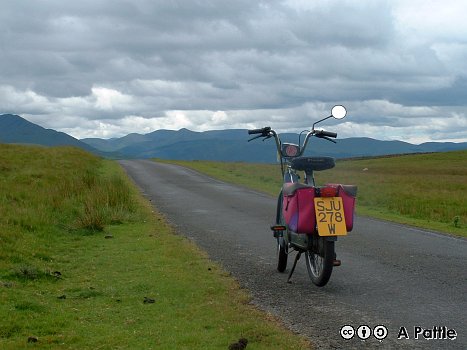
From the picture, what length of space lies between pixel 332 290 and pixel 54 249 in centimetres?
552

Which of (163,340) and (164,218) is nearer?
(163,340)

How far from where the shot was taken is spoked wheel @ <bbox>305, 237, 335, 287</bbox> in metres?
6.88

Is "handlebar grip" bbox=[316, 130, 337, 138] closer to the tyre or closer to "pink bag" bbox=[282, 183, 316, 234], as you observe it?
the tyre

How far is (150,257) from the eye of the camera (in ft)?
31.9

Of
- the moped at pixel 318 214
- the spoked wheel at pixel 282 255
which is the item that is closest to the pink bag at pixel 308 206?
the moped at pixel 318 214

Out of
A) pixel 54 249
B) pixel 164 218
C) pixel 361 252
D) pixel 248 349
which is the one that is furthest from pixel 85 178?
pixel 248 349

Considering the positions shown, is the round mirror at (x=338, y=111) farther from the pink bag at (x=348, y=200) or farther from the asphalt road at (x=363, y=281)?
the asphalt road at (x=363, y=281)

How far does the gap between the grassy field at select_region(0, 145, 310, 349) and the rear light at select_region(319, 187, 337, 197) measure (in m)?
1.59

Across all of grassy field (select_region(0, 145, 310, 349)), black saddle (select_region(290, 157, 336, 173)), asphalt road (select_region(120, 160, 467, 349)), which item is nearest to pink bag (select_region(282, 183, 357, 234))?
black saddle (select_region(290, 157, 336, 173))

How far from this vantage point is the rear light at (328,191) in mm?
6996

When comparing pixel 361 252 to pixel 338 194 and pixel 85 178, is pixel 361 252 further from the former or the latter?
pixel 85 178

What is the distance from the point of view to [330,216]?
22.7 feet

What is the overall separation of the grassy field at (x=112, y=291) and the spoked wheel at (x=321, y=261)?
3.23 ft

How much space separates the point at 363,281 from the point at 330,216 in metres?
1.51
